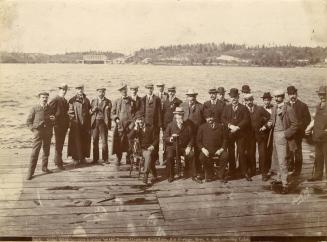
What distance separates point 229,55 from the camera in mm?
4512

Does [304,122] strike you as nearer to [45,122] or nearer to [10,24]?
[45,122]

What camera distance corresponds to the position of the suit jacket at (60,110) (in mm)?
4402

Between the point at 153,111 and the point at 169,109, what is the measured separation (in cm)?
17

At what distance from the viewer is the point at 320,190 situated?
14.4 feet

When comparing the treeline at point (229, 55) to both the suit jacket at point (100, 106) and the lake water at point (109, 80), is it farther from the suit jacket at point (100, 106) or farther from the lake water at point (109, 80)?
the suit jacket at point (100, 106)

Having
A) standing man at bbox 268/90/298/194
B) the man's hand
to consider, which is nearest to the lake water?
standing man at bbox 268/90/298/194

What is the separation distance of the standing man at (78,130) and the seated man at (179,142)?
0.82m

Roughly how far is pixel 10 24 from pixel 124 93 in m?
1.35

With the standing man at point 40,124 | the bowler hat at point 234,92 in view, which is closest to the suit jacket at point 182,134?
the bowler hat at point 234,92

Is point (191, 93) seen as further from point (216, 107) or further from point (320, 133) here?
point (320, 133)

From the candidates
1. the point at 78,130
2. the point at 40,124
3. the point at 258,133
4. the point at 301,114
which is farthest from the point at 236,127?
the point at 40,124

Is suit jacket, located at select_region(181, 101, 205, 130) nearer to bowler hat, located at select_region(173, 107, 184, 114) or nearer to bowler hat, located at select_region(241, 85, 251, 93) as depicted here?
bowler hat, located at select_region(173, 107, 184, 114)

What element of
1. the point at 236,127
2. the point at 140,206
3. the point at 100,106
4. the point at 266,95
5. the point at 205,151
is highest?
the point at 266,95

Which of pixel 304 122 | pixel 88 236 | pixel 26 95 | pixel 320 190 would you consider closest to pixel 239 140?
pixel 304 122
